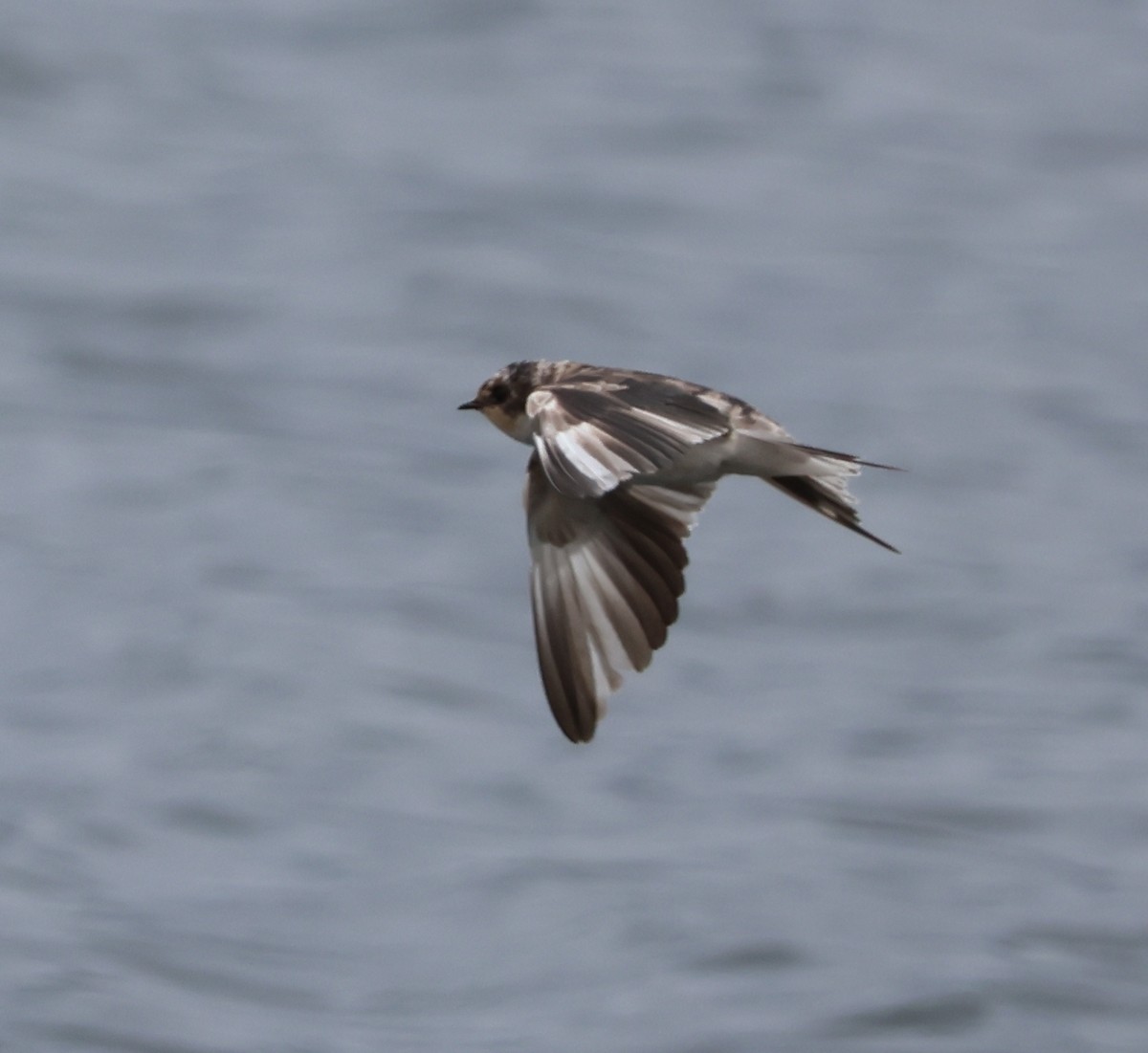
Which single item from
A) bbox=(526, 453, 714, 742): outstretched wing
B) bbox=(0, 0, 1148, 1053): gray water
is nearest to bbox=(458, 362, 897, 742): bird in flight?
bbox=(526, 453, 714, 742): outstretched wing

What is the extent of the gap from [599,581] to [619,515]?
0.69 ft

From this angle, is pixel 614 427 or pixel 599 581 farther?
pixel 599 581

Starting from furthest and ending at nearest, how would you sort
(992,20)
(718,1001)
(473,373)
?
(992,20)
(473,373)
(718,1001)

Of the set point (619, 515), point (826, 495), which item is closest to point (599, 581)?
point (619, 515)

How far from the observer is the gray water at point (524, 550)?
13266 mm

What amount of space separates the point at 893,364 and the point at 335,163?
5676 mm

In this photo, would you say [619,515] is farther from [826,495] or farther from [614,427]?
[614,427]

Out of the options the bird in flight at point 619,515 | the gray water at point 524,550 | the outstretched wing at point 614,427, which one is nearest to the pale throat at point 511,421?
the bird in flight at point 619,515

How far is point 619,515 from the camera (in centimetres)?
660

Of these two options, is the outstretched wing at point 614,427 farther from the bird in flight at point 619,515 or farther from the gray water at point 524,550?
the gray water at point 524,550

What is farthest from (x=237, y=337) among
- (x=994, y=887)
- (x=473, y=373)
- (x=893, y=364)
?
(x=994, y=887)

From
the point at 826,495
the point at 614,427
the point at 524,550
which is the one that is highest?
the point at 524,550

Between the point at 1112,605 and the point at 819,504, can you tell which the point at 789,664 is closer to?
the point at 1112,605

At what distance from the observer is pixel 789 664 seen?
16.1 m
